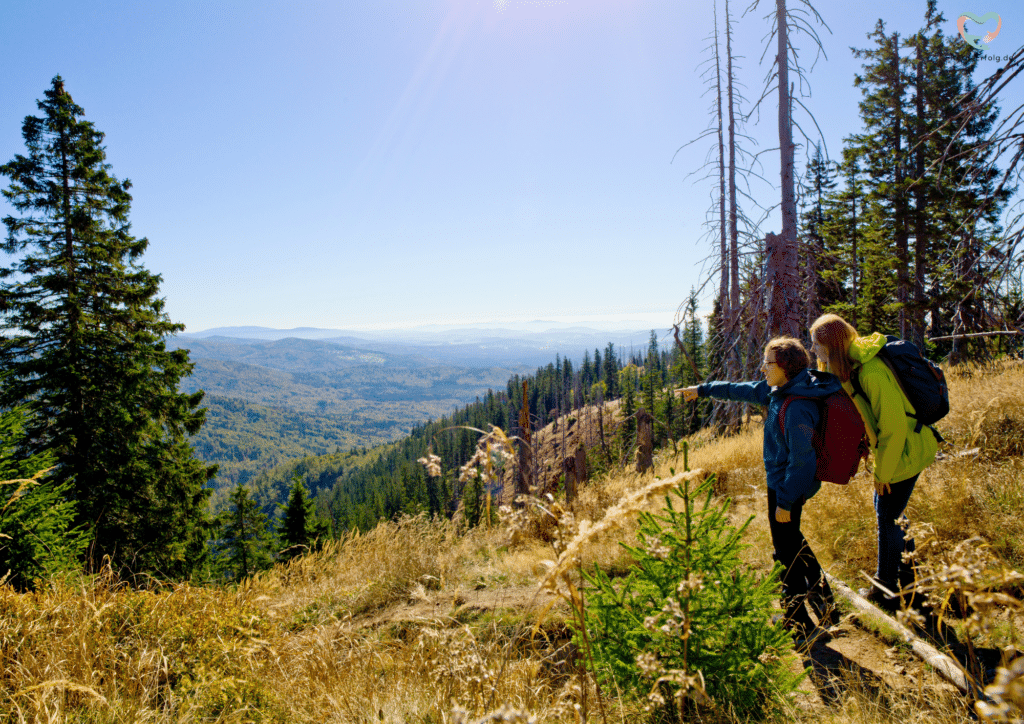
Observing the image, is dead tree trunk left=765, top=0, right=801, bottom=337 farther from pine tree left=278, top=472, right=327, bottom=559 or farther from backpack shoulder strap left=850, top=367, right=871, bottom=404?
pine tree left=278, top=472, right=327, bottom=559

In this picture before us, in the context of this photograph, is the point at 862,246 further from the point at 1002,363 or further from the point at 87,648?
the point at 87,648

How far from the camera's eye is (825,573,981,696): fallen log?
7.07 ft

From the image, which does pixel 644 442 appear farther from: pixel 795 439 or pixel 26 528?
pixel 26 528

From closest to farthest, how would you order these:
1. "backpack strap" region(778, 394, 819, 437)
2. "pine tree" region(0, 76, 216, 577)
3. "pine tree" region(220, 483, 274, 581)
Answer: "backpack strap" region(778, 394, 819, 437), "pine tree" region(0, 76, 216, 577), "pine tree" region(220, 483, 274, 581)

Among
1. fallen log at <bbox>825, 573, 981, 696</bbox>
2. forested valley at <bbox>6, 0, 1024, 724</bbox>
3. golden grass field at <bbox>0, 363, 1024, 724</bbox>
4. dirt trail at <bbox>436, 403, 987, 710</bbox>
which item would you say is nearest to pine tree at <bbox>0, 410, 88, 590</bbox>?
forested valley at <bbox>6, 0, 1024, 724</bbox>

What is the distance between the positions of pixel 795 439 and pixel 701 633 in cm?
170

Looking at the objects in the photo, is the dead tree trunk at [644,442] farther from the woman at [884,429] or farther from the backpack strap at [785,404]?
the backpack strap at [785,404]

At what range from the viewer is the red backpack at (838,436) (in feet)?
10.3

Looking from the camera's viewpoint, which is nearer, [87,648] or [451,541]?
[87,648]

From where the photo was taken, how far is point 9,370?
11922mm

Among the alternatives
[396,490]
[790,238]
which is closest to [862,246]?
[790,238]

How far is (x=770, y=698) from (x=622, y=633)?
73cm

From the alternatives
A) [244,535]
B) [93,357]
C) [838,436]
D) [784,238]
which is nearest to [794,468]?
[838,436]

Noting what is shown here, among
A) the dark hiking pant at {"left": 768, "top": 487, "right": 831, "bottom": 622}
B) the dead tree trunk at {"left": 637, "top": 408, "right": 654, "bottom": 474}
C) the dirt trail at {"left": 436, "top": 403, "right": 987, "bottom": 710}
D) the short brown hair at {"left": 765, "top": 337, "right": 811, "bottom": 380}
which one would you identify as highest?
the short brown hair at {"left": 765, "top": 337, "right": 811, "bottom": 380}
